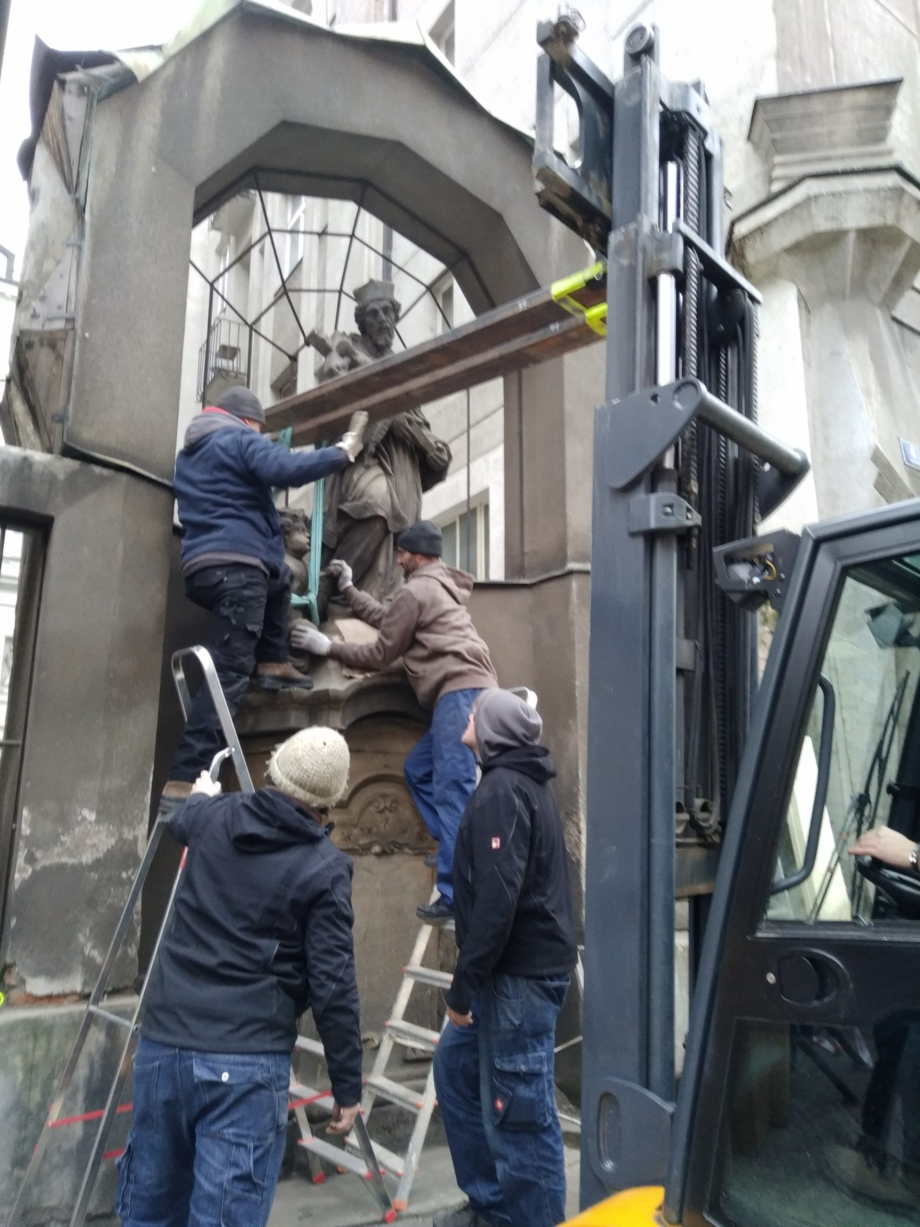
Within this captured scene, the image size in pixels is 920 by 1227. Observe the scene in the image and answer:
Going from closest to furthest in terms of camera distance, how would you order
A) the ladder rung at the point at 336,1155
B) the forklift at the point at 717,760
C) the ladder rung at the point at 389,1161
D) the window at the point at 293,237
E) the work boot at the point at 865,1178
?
1. the work boot at the point at 865,1178
2. the forklift at the point at 717,760
3. the ladder rung at the point at 336,1155
4. the ladder rung at the point at 389,1161
5. the window at the point at 293,237

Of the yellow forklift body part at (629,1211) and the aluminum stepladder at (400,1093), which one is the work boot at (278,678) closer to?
the aluminum stepladder at (400,1093)

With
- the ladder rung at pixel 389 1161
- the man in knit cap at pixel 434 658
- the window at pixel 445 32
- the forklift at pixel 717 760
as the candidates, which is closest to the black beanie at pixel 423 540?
the man in knit cap at pixel 434 658

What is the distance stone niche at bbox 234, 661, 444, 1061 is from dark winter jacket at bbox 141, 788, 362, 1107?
1.95 m

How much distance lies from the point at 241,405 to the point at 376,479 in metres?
1.34

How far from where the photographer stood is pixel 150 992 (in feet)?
8.63

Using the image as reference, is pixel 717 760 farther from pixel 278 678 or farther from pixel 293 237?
pixel 293 237

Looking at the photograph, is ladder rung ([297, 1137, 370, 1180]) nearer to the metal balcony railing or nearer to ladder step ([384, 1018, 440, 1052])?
ladder step ([384, 1018, 440, 1052])

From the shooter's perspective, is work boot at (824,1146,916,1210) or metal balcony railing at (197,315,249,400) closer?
work boot at (824,1146,916,1210)

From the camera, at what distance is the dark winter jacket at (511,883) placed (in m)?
2.99

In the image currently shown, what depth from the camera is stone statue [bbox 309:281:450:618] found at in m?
5.55

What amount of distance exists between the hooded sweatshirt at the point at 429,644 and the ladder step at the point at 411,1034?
1.36 m

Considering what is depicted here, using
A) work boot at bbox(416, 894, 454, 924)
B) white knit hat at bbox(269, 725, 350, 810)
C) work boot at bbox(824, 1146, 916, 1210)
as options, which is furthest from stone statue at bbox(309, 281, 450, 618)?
work boot at bbox(824, 1146, 916, 1210)

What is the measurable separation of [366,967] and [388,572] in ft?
6.80

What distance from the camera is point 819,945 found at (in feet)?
5.32
